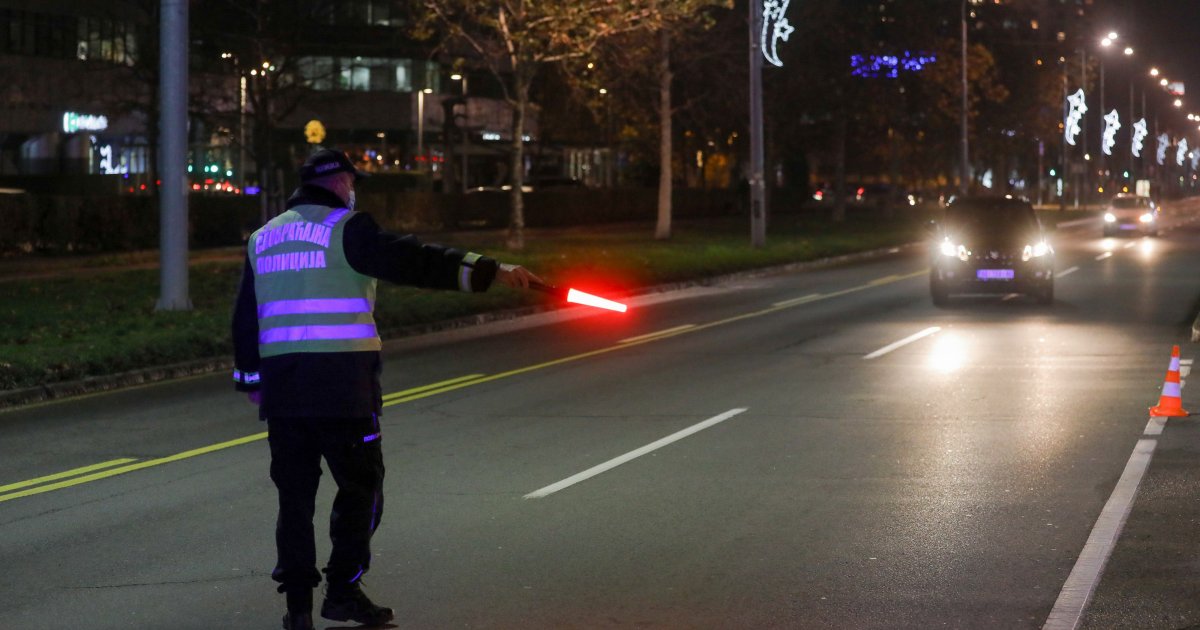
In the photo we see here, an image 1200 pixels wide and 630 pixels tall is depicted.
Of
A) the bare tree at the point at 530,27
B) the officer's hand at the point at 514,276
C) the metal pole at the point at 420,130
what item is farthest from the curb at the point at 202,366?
the metal pole at the point at 420,130

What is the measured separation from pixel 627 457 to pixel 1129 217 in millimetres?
47207

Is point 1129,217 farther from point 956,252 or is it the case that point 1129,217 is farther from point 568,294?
point 568,294

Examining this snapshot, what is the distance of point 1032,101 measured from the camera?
7425 cm

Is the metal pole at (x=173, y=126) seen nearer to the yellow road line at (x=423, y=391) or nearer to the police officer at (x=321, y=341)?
the yellow road line at (x=423, y=391)

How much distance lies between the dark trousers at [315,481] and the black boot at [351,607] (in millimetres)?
109

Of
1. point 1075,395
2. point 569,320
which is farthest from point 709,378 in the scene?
point 569,320

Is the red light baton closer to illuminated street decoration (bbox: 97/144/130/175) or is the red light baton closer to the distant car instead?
the distant car

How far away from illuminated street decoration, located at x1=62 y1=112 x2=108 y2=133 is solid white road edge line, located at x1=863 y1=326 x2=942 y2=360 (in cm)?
5079

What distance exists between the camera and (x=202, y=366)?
16656 mm

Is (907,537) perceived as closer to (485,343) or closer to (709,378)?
(709,378)

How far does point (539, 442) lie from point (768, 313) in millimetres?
12577

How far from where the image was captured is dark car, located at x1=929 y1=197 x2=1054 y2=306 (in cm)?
2414

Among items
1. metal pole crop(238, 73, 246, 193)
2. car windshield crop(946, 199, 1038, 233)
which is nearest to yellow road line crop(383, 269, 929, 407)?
car windshield crop(946, 199, 1038, 233)

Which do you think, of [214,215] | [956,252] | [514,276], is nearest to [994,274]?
[956,252]
